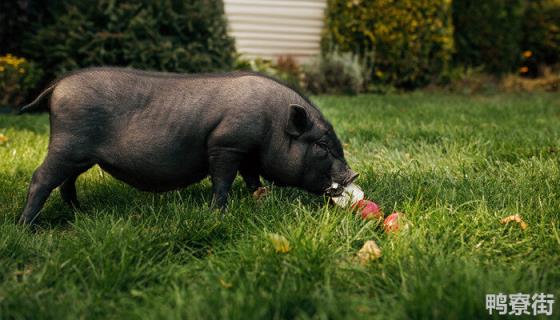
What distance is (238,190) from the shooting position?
327 centimetres

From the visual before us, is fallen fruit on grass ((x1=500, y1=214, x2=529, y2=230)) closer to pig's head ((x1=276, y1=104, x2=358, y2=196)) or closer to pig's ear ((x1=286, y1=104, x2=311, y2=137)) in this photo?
pig's head ((x1=276, y1=104, x2=358, y2=196))

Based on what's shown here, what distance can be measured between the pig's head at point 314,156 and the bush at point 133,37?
15.7 ft

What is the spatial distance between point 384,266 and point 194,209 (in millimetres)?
992

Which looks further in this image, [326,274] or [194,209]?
[194,209]

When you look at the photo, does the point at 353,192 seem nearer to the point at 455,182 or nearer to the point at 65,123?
the point at 455,182

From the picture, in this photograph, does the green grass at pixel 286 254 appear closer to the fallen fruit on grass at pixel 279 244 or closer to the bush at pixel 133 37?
the fallen fruit on grass at pixel 279 244

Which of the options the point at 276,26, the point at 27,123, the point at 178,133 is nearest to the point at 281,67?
the point at 276,26

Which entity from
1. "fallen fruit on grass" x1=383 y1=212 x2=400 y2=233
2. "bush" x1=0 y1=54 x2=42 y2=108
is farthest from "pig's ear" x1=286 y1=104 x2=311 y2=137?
"bush" x1=0 y1=54 x2=42 y2=108

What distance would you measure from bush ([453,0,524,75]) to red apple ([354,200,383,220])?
9.56 m

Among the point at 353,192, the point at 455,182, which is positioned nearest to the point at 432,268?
the point at 353,192

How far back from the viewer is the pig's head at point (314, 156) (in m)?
2.75

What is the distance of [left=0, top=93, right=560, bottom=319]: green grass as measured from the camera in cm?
177

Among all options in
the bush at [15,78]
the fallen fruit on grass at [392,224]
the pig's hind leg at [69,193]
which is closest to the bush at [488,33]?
the bush at [15,78]

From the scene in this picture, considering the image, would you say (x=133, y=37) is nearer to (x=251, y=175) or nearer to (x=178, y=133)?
(x=251, y=175)
